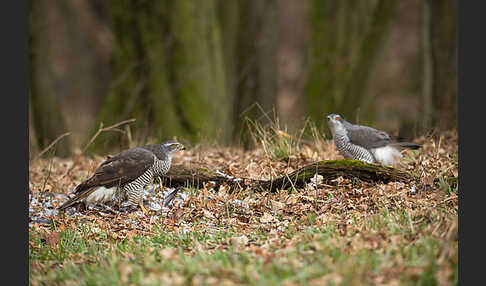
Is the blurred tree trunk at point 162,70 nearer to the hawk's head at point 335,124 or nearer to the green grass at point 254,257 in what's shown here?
the hawk's head at point 335,124

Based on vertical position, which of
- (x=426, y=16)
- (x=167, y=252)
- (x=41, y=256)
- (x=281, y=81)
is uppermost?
(x=426, y=16)

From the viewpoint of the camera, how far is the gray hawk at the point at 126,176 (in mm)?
5910

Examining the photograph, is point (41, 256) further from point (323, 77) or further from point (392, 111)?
point (392, 111)

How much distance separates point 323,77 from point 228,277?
9377 mm

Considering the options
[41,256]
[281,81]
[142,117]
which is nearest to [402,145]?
[41,256]

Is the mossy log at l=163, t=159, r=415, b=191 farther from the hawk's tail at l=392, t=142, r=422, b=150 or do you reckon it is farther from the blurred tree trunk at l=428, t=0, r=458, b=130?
the blurred tree trunk at l=428, t=0, r=458, b=130

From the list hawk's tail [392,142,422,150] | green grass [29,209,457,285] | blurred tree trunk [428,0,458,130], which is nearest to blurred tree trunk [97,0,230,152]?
hawk's tail [392,142,422,150]

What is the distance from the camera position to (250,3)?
38.1ft

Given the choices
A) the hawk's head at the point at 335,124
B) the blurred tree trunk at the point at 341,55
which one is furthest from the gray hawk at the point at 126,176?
the blurred tree trunk at the point at 341,55

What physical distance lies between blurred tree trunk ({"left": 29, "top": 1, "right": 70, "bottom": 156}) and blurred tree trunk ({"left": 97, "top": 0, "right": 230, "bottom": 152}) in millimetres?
1179

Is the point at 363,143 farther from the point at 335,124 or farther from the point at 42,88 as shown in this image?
the point at 42,88

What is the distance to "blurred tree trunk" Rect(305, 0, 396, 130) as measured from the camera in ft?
38.4

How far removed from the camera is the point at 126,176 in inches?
234

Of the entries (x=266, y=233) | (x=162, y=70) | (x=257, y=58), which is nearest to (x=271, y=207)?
(x=266, y=233)
